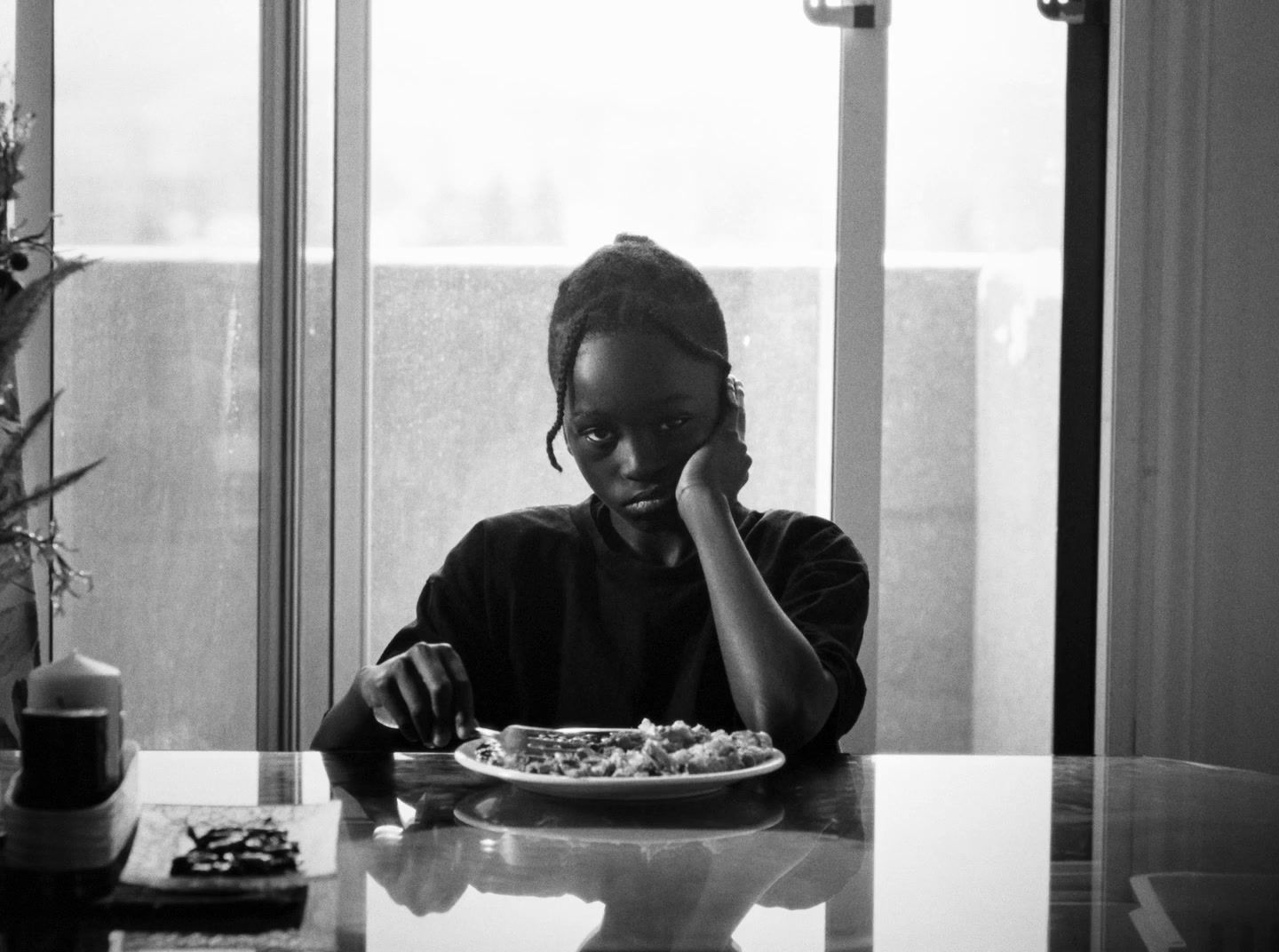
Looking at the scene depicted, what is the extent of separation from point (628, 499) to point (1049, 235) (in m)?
0.87

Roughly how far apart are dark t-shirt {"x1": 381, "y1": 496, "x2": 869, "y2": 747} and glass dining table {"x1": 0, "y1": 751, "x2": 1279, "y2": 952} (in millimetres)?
390

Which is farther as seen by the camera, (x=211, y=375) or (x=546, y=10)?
(x=546, y=10)

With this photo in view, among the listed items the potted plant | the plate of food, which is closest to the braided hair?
the plate of food

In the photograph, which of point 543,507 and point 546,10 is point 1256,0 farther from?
point 543,507

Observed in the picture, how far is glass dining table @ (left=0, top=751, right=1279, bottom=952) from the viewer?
827 millimetres

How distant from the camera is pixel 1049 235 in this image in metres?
2.21

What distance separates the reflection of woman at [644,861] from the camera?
861mm

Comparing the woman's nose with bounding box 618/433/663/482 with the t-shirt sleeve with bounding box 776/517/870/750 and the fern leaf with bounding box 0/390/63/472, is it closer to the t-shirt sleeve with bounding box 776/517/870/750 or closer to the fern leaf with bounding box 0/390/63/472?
the t-shirt sleeve with bounding box 776/517/870/750

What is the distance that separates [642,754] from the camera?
1.17 meters

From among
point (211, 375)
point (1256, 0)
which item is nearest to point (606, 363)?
point (211, 375)

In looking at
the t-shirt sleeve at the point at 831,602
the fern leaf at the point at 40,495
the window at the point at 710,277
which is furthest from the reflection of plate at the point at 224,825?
the window at the point at 710,277

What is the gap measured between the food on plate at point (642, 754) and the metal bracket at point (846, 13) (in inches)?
50.3

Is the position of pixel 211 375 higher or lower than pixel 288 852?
higher

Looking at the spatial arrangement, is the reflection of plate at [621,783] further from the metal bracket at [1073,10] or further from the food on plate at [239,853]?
the metal bracket at [1073,10]
